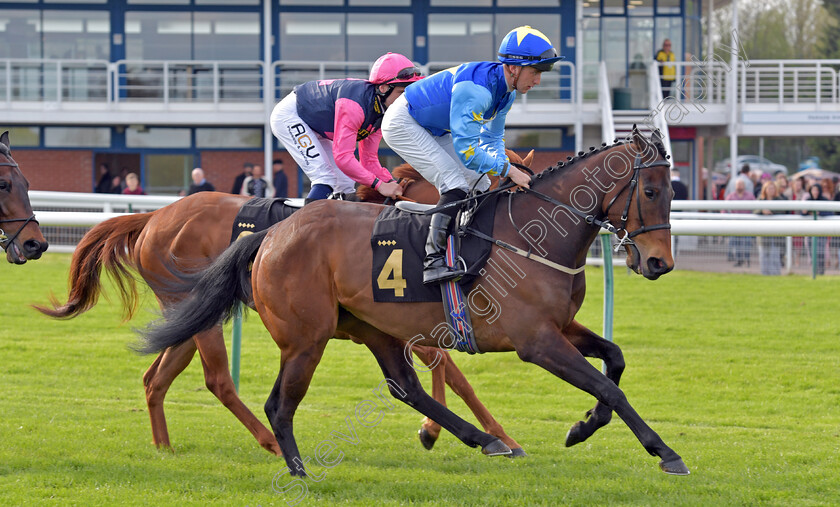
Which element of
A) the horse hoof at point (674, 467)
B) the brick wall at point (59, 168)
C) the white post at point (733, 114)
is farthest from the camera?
the brick wall at point (59, 168)

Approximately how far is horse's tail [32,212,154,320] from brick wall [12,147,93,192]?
15.1m

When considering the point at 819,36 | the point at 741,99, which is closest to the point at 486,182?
the point at 741,99

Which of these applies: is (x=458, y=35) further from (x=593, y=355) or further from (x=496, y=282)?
(x=496, y=282)

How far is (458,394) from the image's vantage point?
5.29 m

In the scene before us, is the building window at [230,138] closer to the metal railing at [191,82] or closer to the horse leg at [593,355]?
the metal railing at [191,82]

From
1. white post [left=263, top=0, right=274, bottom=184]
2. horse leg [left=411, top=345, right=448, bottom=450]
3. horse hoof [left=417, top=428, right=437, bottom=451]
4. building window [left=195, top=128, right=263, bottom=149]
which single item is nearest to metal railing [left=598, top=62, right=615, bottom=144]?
white post [left=263, top=0, right=274, bottom=184]

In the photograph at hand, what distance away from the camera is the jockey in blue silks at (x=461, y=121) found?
4.23 m

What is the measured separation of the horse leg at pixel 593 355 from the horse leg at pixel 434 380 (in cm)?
83

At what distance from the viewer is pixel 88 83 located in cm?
1919

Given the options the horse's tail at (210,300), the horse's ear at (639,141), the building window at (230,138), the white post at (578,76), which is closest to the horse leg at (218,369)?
the horse's tail at (210,300)

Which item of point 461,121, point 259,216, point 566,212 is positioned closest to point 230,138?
point 259,216

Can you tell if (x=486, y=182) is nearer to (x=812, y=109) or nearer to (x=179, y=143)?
(x=812, y=109)

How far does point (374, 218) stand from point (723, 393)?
298cm

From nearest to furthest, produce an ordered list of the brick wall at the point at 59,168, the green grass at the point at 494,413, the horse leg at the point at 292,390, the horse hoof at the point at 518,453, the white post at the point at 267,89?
the green grass at the point at 494,413
the horse leg at the point at 292,390
the horse hoof at the point at 518,453
the white post at the point at 267,89
the brick wall at the point at 59,168
